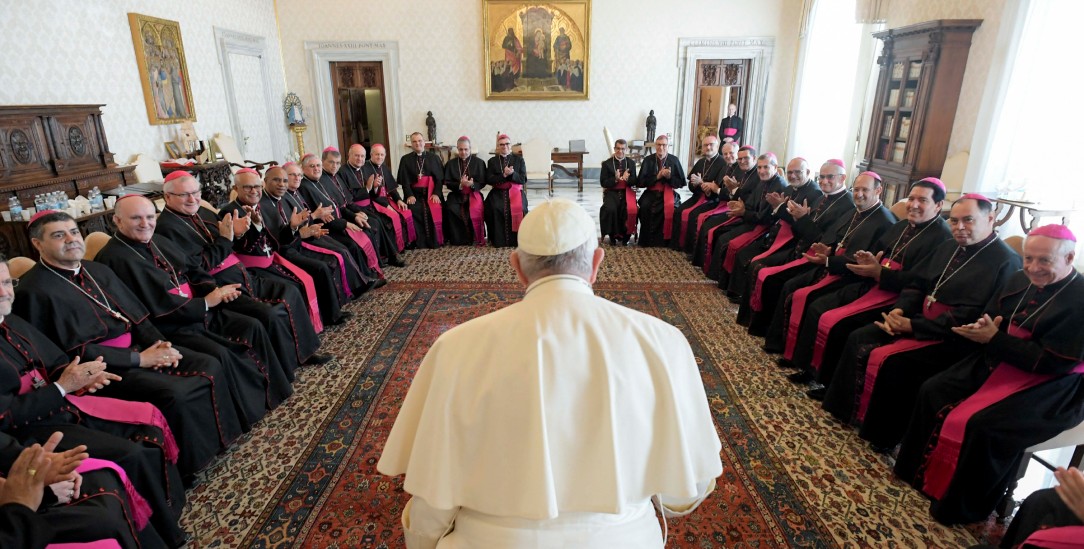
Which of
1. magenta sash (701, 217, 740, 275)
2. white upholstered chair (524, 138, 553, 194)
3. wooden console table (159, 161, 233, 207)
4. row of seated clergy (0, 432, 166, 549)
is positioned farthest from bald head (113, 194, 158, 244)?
white upholstered chair (524, 138, 553, 194)

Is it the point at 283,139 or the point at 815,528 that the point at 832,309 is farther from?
the point at 283,139

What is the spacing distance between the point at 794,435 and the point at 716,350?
1.25m

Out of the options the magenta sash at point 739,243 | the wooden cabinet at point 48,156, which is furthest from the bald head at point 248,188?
the magenta sash at point 739,243

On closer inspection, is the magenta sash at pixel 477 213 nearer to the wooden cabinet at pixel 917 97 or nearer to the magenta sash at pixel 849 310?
the magenta sash at pixel 849 310

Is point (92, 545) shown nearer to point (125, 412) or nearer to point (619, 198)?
point (125, 412)

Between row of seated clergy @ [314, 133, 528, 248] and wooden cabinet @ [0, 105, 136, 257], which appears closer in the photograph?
wooden cabinet @ [0, 105, 136, 257]

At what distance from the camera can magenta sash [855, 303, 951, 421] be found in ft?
11.1

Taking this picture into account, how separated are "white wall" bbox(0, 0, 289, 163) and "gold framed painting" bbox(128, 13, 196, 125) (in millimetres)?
107

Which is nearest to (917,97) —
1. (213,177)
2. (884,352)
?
(884,352)

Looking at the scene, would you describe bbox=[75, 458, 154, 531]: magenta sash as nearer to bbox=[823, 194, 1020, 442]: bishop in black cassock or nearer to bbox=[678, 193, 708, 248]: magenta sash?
bbox=[823, 194, 1020, 442]: bishop in black cassock

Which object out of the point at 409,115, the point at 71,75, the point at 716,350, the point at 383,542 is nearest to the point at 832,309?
the point at 716,350

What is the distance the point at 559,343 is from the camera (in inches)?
56.9

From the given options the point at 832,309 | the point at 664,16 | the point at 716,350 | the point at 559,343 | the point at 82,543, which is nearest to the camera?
the point at 559,343

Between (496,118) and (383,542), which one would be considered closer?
(383,542)
